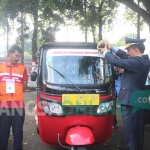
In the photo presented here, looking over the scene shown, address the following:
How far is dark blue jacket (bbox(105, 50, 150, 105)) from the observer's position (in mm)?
3805

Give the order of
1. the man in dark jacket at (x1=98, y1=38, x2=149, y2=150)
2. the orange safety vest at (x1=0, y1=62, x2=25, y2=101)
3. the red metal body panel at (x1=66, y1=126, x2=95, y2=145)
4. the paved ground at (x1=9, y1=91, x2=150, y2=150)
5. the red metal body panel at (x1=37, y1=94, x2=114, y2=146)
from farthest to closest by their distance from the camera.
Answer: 1. the paved ground at (x1=9, y1=91, x2=150, y2=150)
2. the orange safety vest at (x1=0, y1=62, x2=25, y2=101)
3. the red metal body panel at (x1=37, y1=94, x2=114, y2=146)
4. the man in dark jacket at (x1=98, y1=38, x2=149, y2=150)
5. the red metal body panel at (x1=66, y1=126, x2=95, y2=145)

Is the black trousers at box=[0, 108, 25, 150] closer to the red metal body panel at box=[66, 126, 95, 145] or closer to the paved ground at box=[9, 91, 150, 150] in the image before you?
the paved ground at box=[9, 91, 150, 150]

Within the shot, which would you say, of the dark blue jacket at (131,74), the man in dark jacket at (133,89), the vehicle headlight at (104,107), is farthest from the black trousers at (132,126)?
the vehicle headlight at (104,107)

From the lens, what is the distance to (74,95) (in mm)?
4105

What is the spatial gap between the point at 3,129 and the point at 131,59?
2472 millimetres

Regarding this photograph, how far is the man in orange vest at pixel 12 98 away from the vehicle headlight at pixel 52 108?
1.80 feet

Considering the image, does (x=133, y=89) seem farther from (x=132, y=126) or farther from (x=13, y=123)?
(x=13, y=123)

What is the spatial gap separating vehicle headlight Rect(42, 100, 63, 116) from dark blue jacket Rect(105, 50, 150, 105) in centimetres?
99

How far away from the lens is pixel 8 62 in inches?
176

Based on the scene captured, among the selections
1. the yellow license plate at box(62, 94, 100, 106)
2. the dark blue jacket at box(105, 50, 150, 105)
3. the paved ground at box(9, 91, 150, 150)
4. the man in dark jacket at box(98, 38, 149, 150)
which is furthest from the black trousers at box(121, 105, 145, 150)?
the paved ground at box(9, 91, 150, 150)

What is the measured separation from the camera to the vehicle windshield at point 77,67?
4363mm

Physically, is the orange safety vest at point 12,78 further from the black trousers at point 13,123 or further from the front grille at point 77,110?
the front grille at point 77,110

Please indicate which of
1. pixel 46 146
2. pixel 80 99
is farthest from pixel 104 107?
pixel 46 146

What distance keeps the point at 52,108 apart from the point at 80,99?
1.55 ft
